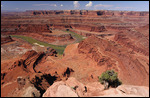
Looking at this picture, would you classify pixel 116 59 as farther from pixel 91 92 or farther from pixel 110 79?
pixel 91 92

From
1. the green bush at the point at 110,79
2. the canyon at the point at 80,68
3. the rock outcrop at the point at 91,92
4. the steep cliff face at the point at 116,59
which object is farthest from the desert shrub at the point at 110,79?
the rock outcrop at the point at 91,92

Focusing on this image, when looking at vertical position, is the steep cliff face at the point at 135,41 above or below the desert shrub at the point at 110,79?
above

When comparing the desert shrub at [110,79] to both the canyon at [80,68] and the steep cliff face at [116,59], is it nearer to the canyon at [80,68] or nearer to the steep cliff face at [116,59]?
the canyon at [80,68]

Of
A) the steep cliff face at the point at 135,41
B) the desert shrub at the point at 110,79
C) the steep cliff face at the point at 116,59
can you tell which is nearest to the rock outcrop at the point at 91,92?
the desert shrub at the point at 110,79

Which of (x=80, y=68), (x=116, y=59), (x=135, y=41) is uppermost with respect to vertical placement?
(x=135, y=41)

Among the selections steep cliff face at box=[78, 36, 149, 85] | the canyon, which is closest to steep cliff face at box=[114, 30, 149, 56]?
the canyon

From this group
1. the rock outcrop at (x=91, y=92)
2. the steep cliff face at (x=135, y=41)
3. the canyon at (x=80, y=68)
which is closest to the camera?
the rock outcrop at (x=91, y=92)

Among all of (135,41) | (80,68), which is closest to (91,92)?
(80,68)

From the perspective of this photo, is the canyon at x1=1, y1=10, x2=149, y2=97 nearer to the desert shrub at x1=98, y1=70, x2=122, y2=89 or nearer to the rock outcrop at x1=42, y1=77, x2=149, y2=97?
the rock outcrop at x1=42, y1=77, x2=149, y2=97

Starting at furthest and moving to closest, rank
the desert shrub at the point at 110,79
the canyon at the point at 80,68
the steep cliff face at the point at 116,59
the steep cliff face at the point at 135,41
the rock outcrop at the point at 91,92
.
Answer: the steep cliff face at the point at 135,41
the steep cliff face at the point at 116,59
the desert shrub at the point at 110,79
the canyon at the point at 80,68
the rock outcrop at the point at 91,92

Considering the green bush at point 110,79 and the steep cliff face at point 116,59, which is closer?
the green bush at point 110,79

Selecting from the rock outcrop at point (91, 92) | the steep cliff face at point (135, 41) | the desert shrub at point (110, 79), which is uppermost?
the steep cliff face at point (135, 41)

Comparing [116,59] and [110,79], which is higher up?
[116,59]

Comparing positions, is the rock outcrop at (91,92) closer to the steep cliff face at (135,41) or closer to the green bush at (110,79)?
the green bush at (110,79)
